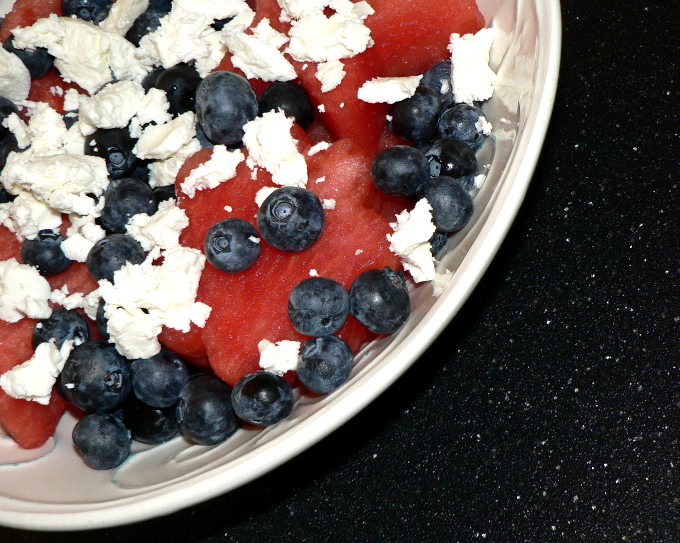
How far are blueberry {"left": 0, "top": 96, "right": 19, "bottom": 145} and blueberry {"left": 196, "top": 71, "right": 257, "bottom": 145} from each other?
0.45 metres

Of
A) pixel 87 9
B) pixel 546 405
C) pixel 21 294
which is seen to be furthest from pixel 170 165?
pixel 546 405

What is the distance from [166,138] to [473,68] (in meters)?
0.59

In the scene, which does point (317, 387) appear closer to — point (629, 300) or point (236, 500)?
point (236, 500)

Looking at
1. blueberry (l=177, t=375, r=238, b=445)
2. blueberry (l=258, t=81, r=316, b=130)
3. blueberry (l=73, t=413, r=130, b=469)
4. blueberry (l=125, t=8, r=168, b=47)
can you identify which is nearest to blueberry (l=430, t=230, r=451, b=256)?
blueberry (l=258, t=81, r=316, b=130)

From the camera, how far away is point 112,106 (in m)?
1.22

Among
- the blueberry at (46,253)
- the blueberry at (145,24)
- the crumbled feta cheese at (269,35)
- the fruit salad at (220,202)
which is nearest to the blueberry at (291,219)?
the fruit salad at (220,202)

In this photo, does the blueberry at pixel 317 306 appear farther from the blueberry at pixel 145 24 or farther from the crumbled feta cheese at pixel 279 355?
the blueberry at pixel 145 24

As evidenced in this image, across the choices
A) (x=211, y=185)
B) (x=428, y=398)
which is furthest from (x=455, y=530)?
(x=211, y=185)

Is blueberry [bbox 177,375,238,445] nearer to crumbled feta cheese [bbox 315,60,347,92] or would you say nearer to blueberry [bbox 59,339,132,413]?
blueberry [bbox 59,339,132,413]

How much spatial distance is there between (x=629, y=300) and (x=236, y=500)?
924 millimetres

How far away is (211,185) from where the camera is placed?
1.13 m

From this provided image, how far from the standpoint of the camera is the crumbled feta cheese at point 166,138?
118 cm

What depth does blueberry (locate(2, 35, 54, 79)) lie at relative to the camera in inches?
51.9

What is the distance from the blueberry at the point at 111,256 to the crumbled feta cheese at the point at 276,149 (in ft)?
0.88
